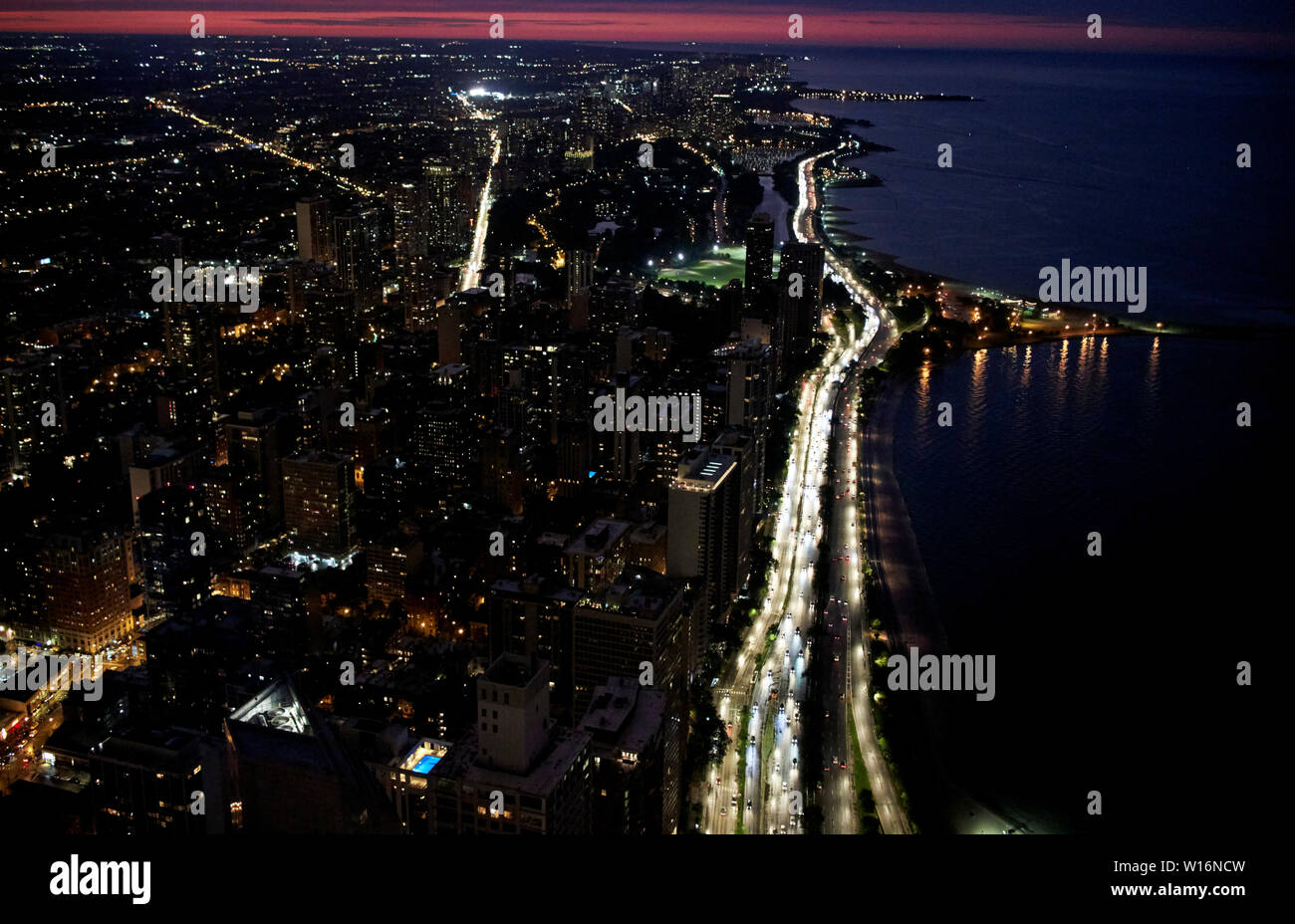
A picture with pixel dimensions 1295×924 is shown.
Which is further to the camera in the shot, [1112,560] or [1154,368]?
[1154,368]

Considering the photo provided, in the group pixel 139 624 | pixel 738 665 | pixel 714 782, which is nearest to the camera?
pixel 714 782

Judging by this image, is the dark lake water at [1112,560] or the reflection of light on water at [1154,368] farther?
the reflection of light on water at [1154,368]

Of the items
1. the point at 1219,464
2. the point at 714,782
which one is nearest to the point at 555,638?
the point at 714,782

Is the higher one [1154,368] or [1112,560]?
[1154,368]

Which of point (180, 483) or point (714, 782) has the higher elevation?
point (180, 483)

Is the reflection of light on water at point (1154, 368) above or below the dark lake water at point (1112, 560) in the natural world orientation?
above

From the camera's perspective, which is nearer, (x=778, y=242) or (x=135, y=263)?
(x=135, y=263)

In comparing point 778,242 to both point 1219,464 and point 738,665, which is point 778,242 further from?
point 738,665

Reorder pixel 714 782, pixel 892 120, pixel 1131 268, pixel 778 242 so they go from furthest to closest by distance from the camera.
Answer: pixel 892 120, pixel 778 242, pixel 1131 268, pixel 714 782

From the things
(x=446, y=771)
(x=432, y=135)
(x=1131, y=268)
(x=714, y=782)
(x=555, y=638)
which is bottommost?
(x=714, y=782)

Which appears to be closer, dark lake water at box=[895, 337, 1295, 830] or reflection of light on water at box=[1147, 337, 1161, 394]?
dark lake water at box=[895, 337, 1295, 830]

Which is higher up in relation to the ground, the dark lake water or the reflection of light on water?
the reflection of light on water
